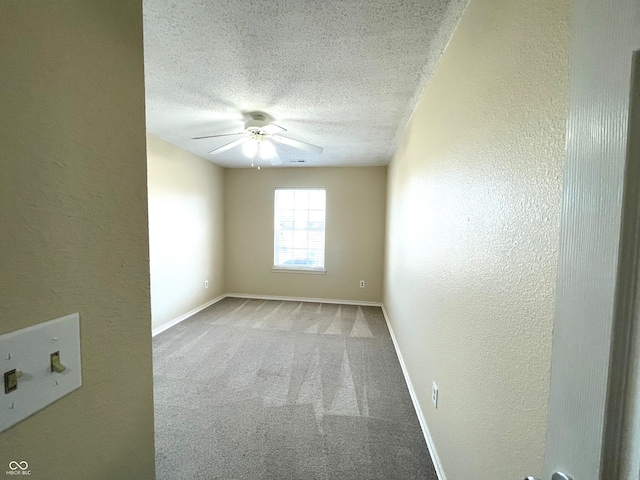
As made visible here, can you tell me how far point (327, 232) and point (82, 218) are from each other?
3.86 metres

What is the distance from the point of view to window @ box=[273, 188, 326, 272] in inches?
171

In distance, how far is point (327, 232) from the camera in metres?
4.29

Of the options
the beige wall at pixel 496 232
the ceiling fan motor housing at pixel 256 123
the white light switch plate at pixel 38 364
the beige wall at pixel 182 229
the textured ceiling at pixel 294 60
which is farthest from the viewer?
the beige wall at pixel 182 229

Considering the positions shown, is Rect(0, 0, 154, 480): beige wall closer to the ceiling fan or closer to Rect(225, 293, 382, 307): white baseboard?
the ceiling fan

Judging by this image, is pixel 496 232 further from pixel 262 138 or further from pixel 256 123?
pixel 262 138

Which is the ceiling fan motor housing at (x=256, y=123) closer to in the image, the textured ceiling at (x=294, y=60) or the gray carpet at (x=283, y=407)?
the textured ceiling at (x=294, y=60)

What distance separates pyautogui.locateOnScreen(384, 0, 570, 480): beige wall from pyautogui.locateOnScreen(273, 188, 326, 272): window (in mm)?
2922

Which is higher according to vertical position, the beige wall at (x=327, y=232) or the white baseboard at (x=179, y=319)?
the beige wall at (x=327, y=232)

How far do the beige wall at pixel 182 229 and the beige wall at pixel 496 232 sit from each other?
111 inches

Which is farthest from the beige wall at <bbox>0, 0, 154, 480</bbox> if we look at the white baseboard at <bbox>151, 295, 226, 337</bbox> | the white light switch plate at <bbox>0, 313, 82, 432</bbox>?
the white baseboard at <bbox>151, 295, 226, 337</bbox>

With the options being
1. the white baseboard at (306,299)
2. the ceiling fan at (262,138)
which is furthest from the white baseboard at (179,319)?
the ceiling fan at (262,138)

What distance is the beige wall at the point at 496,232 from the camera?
63 centimetres

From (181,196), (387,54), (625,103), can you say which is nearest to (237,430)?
(625,103)

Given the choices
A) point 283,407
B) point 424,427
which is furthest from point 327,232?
point 424,427
